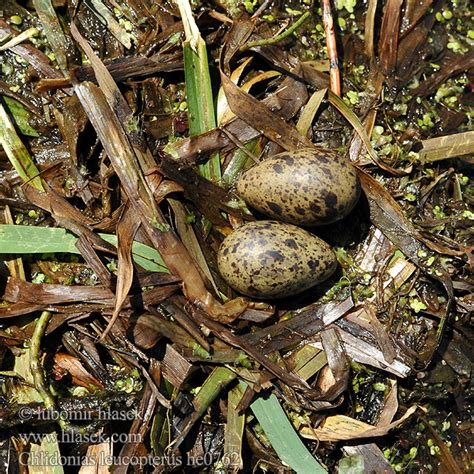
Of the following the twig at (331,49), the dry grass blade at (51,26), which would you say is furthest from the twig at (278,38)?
the dry grass blade at (51,26)

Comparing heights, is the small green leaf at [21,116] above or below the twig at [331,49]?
below

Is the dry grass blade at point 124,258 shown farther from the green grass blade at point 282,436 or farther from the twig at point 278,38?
the twig at point 278,38

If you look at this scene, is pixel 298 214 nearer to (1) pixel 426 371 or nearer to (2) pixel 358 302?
(2) pixel 358 302

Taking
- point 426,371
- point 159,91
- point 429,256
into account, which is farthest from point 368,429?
point 159,91

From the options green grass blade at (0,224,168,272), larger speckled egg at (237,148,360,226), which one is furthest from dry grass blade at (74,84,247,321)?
larger speckled egg at (237,148,360,226)

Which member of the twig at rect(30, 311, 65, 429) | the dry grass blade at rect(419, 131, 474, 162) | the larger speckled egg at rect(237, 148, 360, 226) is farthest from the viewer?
the dry grass blade at rect(419, 131, 474, 162)

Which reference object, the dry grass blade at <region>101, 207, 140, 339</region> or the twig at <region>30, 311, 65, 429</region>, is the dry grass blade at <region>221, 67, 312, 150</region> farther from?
the twig at <region>30, 311, 65, 429</region>
